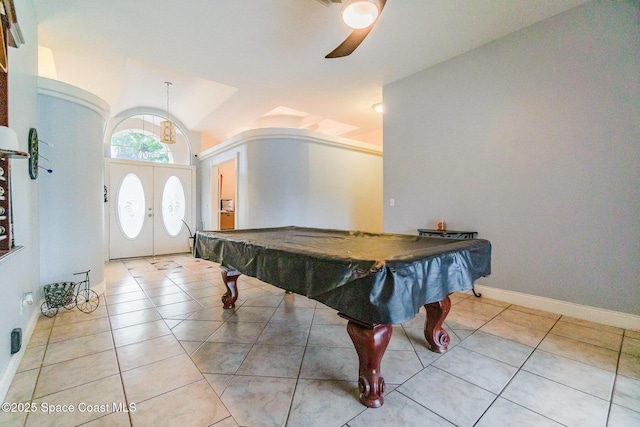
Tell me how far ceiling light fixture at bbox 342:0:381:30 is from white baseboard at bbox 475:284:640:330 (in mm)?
3013

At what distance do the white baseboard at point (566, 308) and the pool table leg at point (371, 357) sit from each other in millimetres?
2312

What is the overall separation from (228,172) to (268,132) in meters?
3.04

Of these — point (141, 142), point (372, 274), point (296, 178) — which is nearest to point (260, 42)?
point (296, 178)

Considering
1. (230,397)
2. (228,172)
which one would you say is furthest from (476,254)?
(228,172)

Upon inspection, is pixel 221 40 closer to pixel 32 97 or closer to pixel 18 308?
pixel 32 97

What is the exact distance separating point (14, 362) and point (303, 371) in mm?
1786

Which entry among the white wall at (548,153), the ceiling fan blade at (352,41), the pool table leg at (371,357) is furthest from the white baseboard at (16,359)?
the white wall at (548,153)

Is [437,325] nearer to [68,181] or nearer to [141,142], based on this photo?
[68,181]

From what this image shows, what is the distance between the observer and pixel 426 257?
4.37 feet

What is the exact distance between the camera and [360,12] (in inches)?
79.4

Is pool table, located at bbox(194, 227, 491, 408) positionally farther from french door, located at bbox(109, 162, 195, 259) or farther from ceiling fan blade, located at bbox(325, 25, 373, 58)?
french door, located at bbox(109, 162, 195, 259)

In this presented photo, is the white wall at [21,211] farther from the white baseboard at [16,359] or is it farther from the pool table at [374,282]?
the pool table at [374,282]

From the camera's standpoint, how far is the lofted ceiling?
2.54m

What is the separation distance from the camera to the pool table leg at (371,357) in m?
1.32
